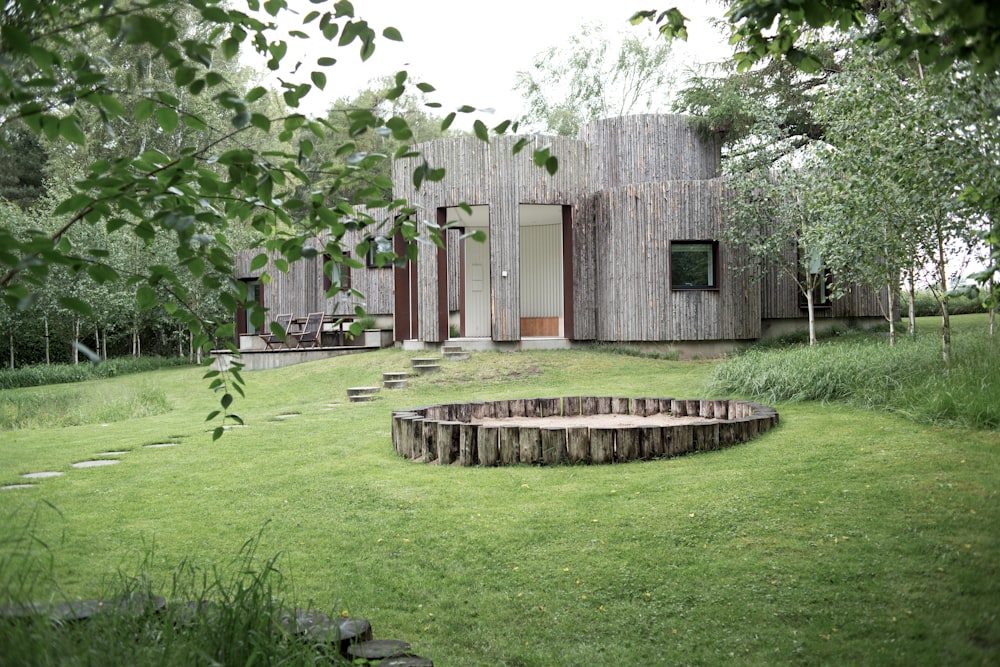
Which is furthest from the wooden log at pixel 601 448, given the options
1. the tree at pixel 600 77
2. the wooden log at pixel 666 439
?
the tree at pixel 600 77

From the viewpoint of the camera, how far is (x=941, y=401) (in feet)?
22.2

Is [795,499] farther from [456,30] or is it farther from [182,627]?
[456,30]

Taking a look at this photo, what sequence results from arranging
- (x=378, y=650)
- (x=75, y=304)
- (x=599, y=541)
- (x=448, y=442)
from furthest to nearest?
(x=448, y=442) < (x=599, y=541) < (x=378, y=650) < (x=75, y=304)

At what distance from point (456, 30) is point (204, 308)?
14.2m

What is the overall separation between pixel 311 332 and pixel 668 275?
8.76m

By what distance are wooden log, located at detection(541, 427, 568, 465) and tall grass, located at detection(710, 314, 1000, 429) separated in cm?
314

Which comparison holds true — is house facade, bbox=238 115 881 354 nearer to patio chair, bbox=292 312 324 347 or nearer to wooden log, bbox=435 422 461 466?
patio chair, bbox=292 312 324 347

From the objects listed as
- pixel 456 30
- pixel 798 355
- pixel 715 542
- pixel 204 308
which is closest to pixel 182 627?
pixel 715 542

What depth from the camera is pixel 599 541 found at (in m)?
4.35

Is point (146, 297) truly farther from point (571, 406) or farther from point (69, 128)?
point (571, 406)

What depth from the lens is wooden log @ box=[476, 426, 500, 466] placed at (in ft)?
20.9

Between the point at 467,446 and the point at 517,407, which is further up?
the point at 517,407

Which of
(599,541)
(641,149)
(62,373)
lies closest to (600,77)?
(641,149)

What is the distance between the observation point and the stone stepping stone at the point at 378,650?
2.73 m
